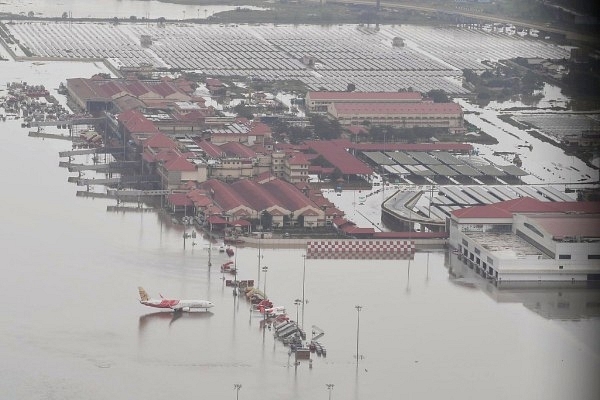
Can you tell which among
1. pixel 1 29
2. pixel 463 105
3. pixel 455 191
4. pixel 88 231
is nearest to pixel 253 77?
pixel 463 105

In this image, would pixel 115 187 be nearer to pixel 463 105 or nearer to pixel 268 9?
pixel 463 105

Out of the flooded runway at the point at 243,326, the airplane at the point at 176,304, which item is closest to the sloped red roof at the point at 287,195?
the flooded runway at the point at 243,326

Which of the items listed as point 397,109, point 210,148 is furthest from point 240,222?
point 397,109

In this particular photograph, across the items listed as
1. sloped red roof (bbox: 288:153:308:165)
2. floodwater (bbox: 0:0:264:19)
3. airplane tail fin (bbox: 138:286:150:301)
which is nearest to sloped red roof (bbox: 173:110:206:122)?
sloped red roof (bbox: 288:153:308:165)

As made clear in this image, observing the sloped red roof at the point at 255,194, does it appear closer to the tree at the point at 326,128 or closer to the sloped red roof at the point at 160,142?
the sloped red roof at the point at 160,142

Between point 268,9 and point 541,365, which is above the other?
point 268,9

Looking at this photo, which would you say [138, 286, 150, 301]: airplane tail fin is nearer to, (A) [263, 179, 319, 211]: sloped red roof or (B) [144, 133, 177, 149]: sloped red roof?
(A) [263, 179, 319, 211]: sloped red roof
